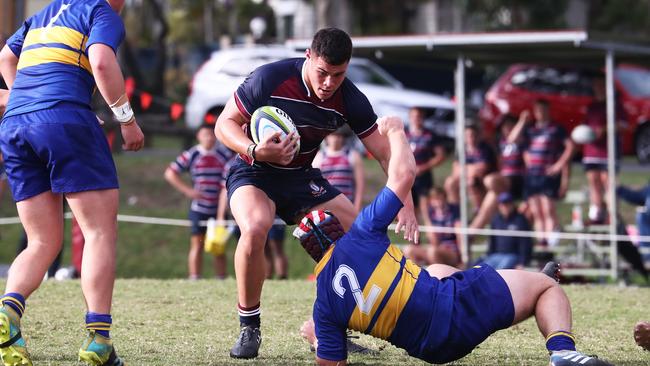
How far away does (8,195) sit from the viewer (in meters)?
20.7

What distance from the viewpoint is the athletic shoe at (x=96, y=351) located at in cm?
584

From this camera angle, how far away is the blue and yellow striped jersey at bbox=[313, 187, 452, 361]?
18.3 feet

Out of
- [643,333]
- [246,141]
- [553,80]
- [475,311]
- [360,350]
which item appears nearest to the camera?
[475,311]

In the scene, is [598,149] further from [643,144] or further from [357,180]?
[643,144]

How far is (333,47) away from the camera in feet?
20.5

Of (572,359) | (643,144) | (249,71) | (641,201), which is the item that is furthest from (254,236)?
(643,144)

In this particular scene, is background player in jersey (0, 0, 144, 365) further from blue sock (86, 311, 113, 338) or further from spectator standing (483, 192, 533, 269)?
spectator standing (483, 192, 533, 269)

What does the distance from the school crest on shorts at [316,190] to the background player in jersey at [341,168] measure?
6733 millimetres

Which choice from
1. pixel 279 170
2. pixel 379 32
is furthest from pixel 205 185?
pixel 379 32

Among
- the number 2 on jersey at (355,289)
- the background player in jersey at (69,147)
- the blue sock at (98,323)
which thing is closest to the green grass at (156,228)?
the background player in jersey at (69,147)

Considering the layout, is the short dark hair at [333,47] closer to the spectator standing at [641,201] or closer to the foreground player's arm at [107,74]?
the foreground player's arm at [107,74]

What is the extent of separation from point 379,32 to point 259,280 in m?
35.0

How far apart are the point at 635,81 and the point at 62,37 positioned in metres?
18.6

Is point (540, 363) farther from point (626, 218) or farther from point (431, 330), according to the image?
point (626, 218)
